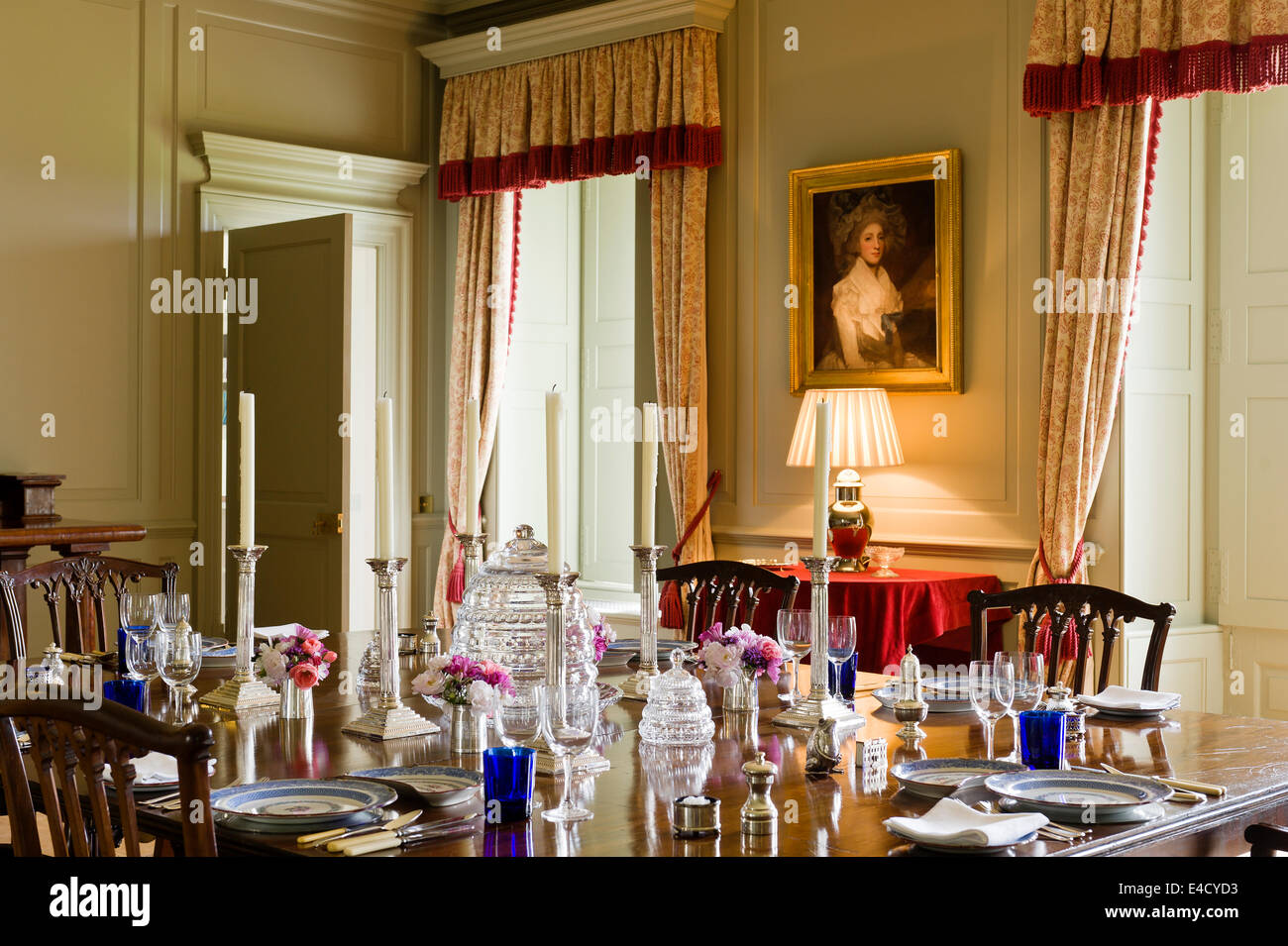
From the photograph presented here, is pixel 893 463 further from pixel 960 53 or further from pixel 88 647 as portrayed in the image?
pixel 88 647

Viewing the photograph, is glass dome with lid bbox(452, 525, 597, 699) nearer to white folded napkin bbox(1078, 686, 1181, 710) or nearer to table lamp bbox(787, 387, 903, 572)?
white folded napkin bbox(1078, 686, 1181, 710)

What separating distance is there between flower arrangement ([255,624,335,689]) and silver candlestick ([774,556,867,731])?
85 centimetres

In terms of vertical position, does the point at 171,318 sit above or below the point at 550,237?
below

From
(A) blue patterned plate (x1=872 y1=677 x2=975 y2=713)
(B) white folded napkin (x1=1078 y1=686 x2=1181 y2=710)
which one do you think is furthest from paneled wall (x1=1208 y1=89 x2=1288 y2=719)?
(A) blue patterned plate (x1=872 y1=677 x2=975 y2=713)

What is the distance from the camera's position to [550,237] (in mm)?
6965

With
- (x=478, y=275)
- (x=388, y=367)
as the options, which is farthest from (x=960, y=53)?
(x=388, y=367)

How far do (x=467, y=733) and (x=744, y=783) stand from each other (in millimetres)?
524

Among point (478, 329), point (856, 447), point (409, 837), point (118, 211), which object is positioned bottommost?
point (409, 837)

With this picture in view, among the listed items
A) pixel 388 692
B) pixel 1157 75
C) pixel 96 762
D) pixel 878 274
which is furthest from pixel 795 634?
pixel 878 274

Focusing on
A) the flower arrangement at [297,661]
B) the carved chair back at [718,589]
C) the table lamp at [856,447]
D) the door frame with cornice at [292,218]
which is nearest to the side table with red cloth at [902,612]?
the table lamp at [856,447]

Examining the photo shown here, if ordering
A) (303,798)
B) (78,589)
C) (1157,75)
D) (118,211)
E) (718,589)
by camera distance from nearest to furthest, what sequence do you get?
(303,798) < (78,589) < (718,589) < (1157,75) < (118,211)

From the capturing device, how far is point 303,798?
2031 millimetres

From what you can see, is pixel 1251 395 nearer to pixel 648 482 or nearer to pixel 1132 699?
pixel 1132 699
